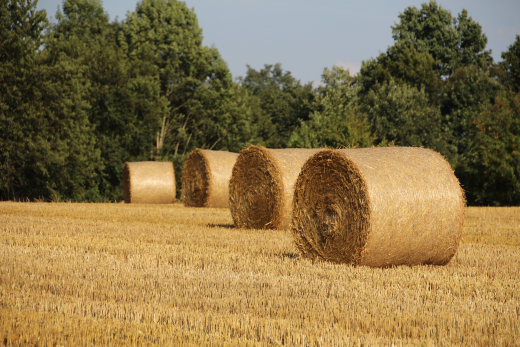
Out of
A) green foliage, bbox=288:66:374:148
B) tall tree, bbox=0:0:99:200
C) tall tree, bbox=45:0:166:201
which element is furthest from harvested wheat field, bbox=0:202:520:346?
tall tree, bbox=45:0:166:201

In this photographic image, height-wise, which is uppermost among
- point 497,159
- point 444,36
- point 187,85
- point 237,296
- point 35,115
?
point 444,36

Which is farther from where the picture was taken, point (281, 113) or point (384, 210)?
point (281, 113)

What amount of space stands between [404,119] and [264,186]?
30310mm

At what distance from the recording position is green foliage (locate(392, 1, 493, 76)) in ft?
177

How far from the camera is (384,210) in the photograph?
26.1ft

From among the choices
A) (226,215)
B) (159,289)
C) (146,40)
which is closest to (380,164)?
(159,289)

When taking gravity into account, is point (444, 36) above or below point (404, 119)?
above

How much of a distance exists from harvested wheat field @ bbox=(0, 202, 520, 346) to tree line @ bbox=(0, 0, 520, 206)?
45.4ft

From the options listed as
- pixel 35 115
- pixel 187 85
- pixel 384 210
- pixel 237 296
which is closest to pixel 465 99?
pixel 187 85

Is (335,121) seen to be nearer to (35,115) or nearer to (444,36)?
(35,115)

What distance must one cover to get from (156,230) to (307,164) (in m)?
4.33

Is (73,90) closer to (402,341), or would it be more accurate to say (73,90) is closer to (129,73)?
(129,73)

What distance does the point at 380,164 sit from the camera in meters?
8.39

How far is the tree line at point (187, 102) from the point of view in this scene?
1080 inches
